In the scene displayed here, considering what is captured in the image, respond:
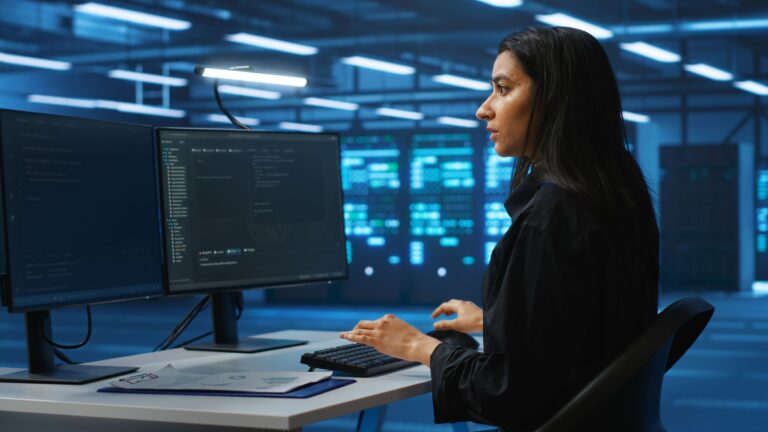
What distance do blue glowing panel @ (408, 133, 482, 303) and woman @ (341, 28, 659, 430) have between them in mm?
8565

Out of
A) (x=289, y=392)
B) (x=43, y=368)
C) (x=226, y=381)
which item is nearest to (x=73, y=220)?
(x=43, y=368)

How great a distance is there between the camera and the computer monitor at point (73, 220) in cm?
181

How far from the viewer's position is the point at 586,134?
1565 millimetres

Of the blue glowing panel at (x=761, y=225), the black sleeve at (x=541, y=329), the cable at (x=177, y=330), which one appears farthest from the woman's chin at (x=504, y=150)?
the blue glowing panel at (x=761, y=225)

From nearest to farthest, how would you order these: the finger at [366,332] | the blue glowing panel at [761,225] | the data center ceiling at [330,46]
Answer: the finger at [366,332]
the data center ceiling at [330,46]
the blue glowing panel at [761,225]

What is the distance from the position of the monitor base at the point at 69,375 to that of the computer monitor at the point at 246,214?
0.27 metres

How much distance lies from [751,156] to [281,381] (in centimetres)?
1257

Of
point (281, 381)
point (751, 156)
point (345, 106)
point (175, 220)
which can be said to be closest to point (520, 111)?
point (281, 381)

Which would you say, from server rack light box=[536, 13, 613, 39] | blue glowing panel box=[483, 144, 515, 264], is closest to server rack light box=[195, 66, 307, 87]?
server rack light box=[536, 13, 613, 39]

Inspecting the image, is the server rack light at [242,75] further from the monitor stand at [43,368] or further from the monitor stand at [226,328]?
the monitor stand at [43,368]

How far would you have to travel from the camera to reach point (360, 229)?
10.7m

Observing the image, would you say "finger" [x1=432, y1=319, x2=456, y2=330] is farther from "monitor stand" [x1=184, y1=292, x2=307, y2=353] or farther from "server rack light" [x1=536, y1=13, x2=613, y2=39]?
"server rack light" [x1=536, y1=13, x2=613, y2=39]

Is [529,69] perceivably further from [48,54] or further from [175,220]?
[48,54]

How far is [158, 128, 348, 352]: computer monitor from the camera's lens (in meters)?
2.26
